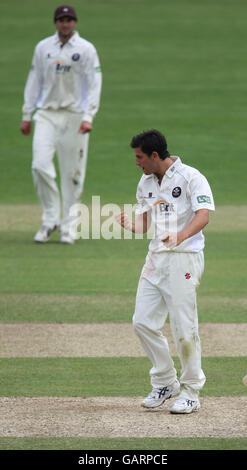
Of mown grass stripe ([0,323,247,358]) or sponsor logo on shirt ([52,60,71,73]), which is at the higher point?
sponsor logo on shirt ([52,60,71,73])

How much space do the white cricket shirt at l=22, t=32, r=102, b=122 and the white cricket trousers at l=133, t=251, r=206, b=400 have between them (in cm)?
627

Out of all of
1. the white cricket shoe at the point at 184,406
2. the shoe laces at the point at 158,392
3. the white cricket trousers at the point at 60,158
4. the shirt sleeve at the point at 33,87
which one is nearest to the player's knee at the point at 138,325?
the shoe laces at the point at 158,392

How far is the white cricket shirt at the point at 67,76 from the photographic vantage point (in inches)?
523

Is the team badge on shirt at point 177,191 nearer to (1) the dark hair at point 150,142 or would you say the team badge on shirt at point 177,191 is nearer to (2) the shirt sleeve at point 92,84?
(1) the dark hair at point 150,142

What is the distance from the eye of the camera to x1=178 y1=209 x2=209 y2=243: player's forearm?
685cm

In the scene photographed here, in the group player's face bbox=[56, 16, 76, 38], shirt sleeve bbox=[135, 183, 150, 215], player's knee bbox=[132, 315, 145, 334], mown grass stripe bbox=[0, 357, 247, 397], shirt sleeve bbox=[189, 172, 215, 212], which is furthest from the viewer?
player's face bbox=[56, 16, 76, 38]

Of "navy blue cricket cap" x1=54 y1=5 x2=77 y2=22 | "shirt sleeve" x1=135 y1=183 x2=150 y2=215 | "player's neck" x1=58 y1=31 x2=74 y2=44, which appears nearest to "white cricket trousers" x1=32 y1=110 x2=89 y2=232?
"player's neck" x1=58 y1=31 x2=74 y2=44

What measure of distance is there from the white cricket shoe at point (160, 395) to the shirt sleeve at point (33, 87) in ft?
22.2

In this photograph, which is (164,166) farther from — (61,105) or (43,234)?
(43,234)

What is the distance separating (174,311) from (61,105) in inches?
266

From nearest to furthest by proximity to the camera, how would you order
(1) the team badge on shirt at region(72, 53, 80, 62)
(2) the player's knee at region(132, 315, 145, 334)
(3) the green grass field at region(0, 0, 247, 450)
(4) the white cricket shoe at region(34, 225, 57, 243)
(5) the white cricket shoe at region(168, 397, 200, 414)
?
(5) the white cricket shoe at region(168, 397, 200, 414) < (2) the player's knee at region(132, 315, 145, 334) < (3) the green grass field at region(0, 0, 247, 450) < (1) the team badge on shirt at region(72, 53, 80, 62) < (4) the white cricket shoe at region(34, 225, 57, 243)

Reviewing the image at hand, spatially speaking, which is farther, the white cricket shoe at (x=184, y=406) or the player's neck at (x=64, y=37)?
the player's neck at (x=64, y=37)

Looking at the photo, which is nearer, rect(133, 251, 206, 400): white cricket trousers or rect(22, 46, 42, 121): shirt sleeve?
rect(133, 251, 206, 400): white cricket trousers

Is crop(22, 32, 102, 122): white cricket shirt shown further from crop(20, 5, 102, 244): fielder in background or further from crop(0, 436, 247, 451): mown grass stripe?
crop(0, 436, 247, 451): mown grass stripe
